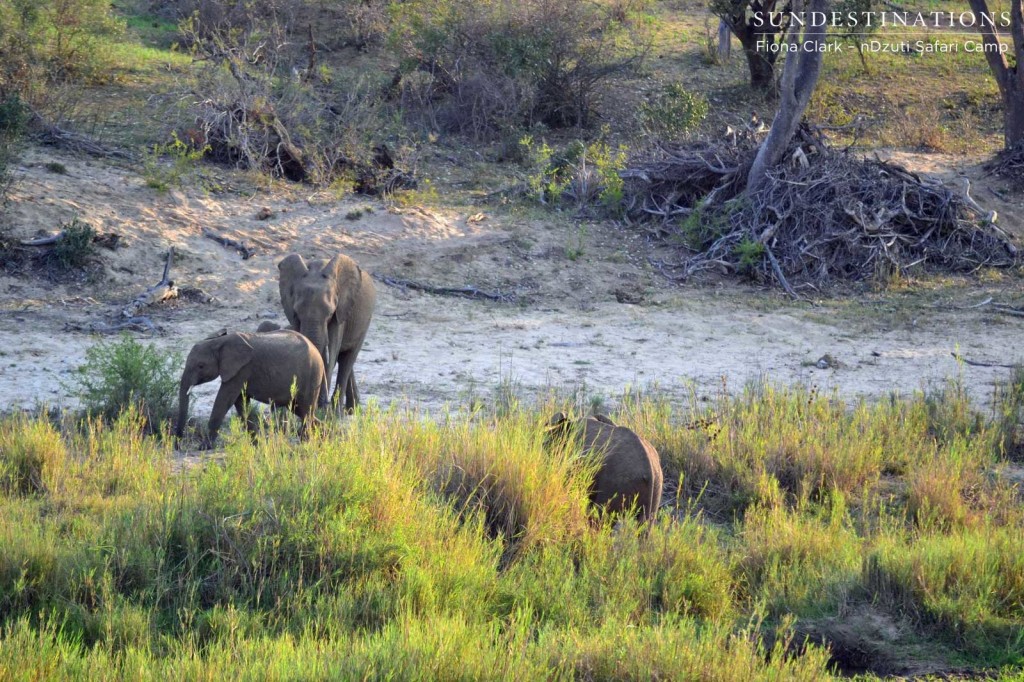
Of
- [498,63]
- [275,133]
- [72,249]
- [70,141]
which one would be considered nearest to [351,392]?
[72,249]

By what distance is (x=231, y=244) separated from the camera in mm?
12852

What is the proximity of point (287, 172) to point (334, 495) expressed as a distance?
10.1 m

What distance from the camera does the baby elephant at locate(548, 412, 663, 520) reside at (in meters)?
6.44

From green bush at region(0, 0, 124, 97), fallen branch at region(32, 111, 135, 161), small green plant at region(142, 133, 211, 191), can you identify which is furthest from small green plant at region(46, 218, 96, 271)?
green bush at region(0, 0, 124, 97)

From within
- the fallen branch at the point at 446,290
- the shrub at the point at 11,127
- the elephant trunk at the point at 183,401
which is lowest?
the fallen branch at the point at 446,290

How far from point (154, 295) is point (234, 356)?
14.8ft

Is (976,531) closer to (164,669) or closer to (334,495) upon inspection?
(334,495)

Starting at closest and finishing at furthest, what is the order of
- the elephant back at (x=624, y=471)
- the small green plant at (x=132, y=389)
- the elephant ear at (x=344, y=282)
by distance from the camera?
the elephant back at (x=624, y=471) → the small green plant at (x=132, y=389) → the elephant ear at (x=344, y=282)

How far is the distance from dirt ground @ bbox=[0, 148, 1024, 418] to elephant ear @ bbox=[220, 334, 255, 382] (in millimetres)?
1335

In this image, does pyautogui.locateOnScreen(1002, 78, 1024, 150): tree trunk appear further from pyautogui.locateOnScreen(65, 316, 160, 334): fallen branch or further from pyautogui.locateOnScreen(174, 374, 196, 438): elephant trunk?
pyautogui.locateOnScreen(174, 374, 196, 438): elephant trunk

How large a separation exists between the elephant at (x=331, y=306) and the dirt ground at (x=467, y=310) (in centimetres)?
54

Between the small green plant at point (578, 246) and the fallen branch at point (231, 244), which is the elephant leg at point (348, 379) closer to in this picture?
the fallen branch at point (231, 244)

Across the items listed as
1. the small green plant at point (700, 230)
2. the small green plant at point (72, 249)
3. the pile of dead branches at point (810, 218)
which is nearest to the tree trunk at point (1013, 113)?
the pile of dead branches at point (810, 218)

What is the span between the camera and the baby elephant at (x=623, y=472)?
644 centimetres
